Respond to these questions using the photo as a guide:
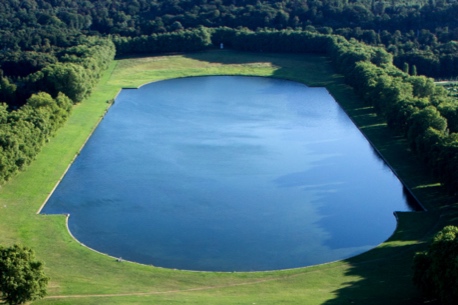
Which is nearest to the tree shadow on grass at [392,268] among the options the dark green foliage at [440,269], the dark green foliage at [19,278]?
the dark green foliage at [440,269]

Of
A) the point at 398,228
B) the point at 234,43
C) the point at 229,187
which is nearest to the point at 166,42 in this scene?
the point at 234,43

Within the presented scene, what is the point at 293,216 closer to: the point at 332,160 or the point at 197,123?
the point at 332,160

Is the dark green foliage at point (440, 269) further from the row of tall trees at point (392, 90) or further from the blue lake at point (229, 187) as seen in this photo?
the row of tall trees at point (392, 90)

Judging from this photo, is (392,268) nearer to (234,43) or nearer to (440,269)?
(440,269)

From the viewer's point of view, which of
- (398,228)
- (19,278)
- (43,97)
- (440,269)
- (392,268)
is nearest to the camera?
(440,269)

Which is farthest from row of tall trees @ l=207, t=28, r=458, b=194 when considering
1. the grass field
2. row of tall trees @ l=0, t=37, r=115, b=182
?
row of tall trees @ l=0, t=37, r=115, b=182

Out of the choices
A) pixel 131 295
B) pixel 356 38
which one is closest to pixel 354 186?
pixel 131 295

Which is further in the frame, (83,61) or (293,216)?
(83,61)
